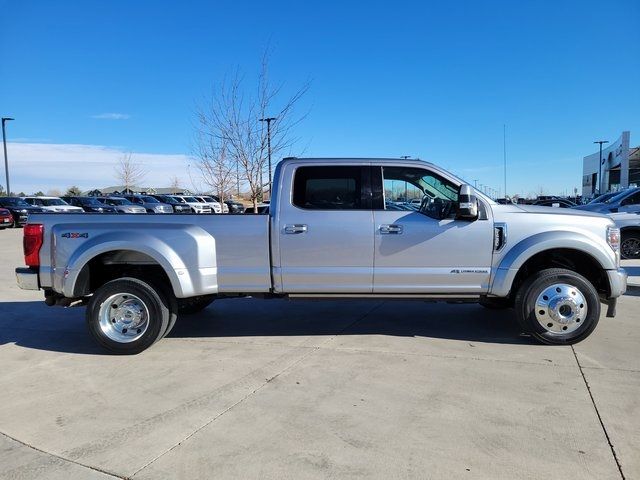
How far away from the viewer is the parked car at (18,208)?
1100 inches

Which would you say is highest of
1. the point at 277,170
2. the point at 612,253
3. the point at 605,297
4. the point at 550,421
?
the point at 277,170

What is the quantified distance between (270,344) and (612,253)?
12.3 ft

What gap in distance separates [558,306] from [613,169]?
64.5m

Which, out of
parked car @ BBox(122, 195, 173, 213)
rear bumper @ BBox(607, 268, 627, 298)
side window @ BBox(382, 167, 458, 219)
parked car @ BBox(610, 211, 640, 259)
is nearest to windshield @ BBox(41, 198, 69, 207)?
parked car @ BBox(122, 195, 173, 213)

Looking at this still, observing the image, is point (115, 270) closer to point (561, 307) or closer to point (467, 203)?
point (467, 203)

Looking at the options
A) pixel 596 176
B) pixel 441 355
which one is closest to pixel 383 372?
pixel 441 355

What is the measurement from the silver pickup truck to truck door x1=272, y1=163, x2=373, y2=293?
0.01 meters

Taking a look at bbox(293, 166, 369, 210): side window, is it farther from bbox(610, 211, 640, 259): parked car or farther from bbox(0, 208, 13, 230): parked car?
bbox(0, 208, 13, 230): parked car

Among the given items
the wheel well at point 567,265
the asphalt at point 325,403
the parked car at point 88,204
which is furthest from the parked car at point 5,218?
the wheel well at point 567,265

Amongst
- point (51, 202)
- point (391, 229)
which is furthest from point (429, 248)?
point (51, 202)

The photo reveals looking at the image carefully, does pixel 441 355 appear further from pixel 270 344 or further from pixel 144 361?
pixel 144 361

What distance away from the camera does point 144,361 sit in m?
5.05

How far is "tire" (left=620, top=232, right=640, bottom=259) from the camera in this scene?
38.6 feet

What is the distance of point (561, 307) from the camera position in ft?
16.8
